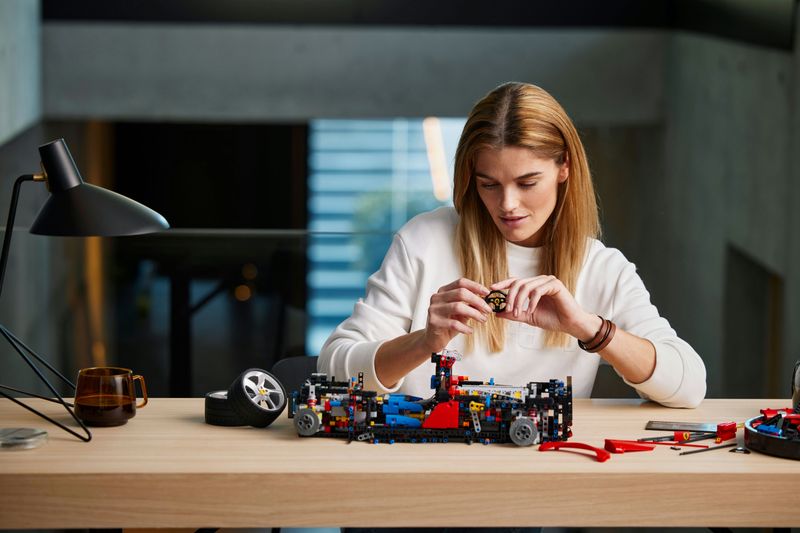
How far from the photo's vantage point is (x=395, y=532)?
171 cm

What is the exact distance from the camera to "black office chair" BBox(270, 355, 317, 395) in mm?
2211

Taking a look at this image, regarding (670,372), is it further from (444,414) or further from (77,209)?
(77,209)

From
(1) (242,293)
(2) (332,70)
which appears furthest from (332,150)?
(1) (242,293)

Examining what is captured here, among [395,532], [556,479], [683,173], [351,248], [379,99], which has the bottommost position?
[395,532]

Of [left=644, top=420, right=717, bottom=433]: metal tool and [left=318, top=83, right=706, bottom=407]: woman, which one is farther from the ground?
[left=318, top=83, right=706, bottom=407]: woman

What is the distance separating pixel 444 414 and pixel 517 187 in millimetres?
534

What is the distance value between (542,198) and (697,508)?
2.37 feet

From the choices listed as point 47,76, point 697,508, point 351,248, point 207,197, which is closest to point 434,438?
point 697,508

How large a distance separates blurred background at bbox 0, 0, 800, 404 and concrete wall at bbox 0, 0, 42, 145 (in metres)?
0.03

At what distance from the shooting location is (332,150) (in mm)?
8938

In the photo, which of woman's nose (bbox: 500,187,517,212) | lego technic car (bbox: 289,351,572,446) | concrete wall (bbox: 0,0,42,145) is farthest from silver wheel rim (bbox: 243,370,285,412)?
concrete wall (bbox: 0,0,42,145)

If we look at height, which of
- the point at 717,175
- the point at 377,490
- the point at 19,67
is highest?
the point at 19,67

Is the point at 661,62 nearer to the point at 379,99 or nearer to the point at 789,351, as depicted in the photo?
the point at 379,99

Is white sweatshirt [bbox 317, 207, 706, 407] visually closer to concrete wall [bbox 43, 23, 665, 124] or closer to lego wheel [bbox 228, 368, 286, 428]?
lego wheel [bbox 228, 368, 286, 428]
